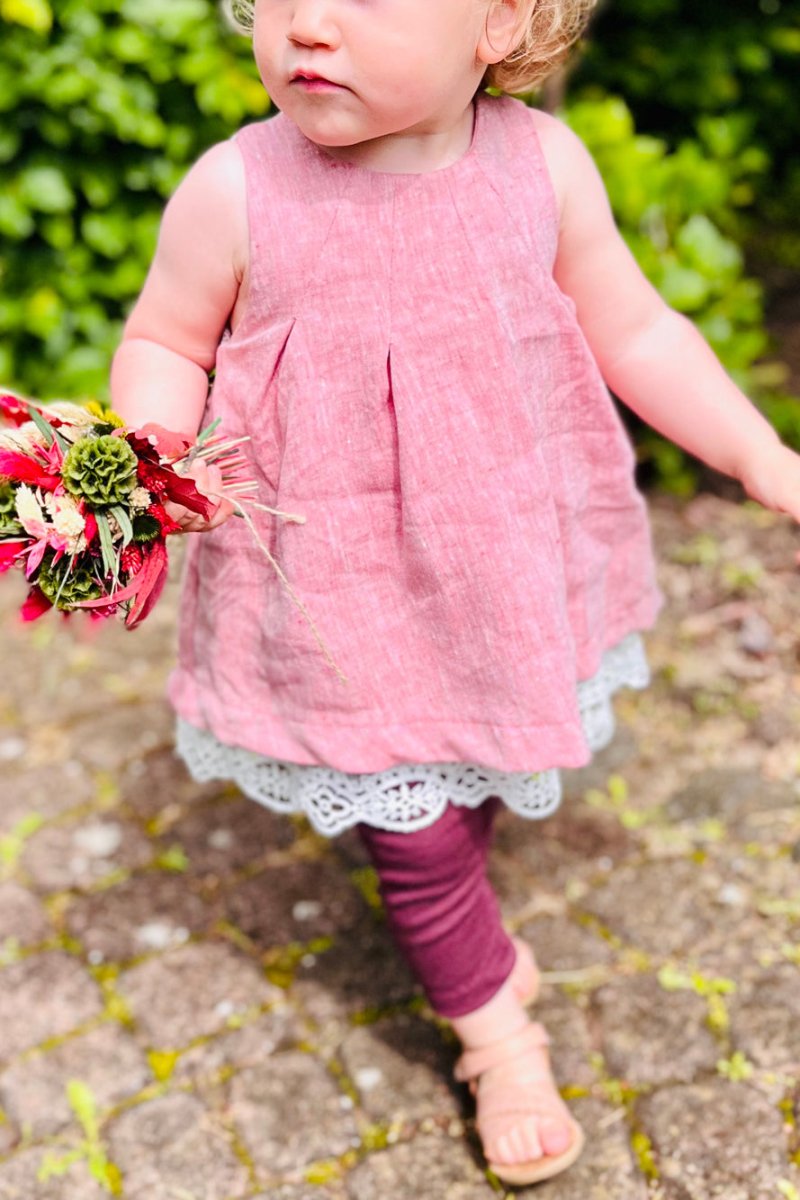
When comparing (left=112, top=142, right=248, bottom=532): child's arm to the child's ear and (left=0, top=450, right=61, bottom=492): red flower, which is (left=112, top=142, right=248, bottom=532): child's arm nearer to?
(left=0, top=450, right=61, bottom=492): red flower

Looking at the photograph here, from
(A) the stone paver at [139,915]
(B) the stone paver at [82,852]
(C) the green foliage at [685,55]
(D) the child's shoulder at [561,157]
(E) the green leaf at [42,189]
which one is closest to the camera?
(D) the child's shoulder at [561,157]

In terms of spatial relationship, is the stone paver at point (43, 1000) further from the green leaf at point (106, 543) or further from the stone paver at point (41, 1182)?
the green leaf at point (106, 543)

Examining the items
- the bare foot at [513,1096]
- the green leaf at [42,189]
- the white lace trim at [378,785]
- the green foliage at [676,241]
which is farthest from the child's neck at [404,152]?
the green leaf at [42,189]

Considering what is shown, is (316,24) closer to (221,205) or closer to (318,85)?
(318,85)

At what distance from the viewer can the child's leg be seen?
73.3 inches

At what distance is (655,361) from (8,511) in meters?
0.90

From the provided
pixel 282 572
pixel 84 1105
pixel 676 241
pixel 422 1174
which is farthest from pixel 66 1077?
pixel 676 241

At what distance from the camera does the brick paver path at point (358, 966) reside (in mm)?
1978

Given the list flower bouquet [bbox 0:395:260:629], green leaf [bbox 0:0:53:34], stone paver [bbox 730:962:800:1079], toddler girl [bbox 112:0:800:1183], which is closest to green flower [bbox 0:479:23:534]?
flower bouquet [bbox 0:395:260:629]

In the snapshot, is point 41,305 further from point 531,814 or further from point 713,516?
point 531,814

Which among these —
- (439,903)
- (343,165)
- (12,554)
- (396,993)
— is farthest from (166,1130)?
(343,165)

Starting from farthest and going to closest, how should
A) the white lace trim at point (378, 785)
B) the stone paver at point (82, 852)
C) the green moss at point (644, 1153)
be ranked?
the stone paver at point (82, 852), the green moss at point (644, 1153), the white lace trim at point (378, 785)

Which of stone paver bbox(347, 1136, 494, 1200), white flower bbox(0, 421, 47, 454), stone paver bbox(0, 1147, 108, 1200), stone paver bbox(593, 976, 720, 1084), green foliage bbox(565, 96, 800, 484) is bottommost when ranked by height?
stone paver bbox(0, 1147, 108, 1200)

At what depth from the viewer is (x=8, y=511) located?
1.46 meters
